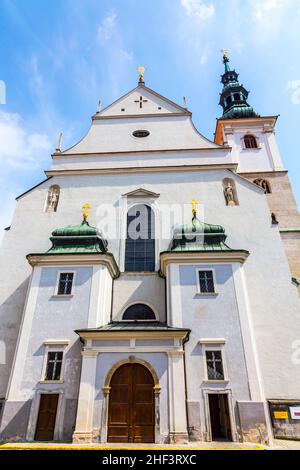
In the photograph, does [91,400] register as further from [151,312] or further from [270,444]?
[270,444]

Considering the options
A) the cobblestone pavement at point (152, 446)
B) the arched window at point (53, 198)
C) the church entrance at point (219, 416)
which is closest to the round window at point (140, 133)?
the arched window at point (53, 198)

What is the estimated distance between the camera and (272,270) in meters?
12.1

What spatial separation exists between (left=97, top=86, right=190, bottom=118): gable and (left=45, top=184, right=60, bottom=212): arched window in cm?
540

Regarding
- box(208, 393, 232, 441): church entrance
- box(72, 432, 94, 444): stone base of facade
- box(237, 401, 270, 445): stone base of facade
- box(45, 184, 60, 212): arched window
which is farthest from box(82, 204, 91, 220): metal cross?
box(237, 401, 270, 445): stone base of facade

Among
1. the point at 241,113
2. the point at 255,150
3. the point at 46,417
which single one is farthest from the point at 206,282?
the point at 241,113

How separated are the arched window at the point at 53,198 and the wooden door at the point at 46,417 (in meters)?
7.93

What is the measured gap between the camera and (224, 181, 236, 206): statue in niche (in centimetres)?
1407

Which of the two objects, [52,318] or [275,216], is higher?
[275,216]

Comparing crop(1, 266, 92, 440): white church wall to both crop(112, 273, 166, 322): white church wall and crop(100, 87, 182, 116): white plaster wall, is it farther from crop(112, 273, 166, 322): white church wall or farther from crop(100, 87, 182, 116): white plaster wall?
crop(100, 87, 182, 116): white plaster wall

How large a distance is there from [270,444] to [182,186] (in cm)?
1023

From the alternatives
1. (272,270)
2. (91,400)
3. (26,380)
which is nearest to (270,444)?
(91,400)

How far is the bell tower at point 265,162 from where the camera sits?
47.9 ft

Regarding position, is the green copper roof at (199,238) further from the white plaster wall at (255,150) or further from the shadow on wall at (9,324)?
the white plaster wall at (255,150)

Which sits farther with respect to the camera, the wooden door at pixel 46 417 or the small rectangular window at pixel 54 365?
the small rectangular window at pixel 54 365
